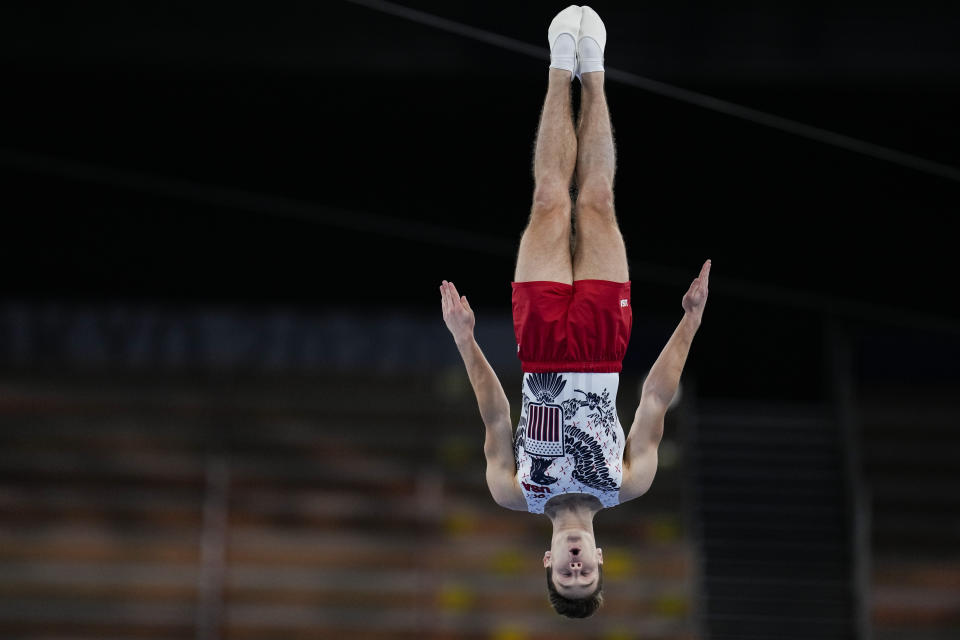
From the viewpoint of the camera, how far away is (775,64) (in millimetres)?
9945

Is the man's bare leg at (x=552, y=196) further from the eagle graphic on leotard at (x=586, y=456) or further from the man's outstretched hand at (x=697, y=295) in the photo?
the eagle graphic on leotard at (x=586, y=456)

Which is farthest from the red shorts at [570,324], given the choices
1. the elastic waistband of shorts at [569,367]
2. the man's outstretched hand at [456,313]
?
the man's outstretched hand at [456,313]

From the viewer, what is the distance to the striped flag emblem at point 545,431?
5574 mm

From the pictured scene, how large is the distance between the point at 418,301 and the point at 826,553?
4.44 metres

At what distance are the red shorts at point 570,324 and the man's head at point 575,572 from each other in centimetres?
77

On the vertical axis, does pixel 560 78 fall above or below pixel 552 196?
above

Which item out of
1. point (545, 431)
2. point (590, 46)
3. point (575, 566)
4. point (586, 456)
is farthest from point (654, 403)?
point (590, 46)

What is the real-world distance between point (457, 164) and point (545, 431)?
6197 mm

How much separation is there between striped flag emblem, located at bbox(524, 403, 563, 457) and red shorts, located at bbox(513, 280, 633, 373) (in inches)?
7.2

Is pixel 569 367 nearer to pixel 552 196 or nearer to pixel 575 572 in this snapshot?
pixel 552 196

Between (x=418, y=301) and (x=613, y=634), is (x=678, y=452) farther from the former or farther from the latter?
(x=418, y=301)

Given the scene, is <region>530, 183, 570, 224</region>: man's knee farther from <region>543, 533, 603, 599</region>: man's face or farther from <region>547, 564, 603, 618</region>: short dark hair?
<region>547, 564, 603, 618</region>: short dark hair

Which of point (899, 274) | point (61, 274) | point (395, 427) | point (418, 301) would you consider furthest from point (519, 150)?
point (61, 274)

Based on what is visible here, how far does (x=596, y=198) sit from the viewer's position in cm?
580
